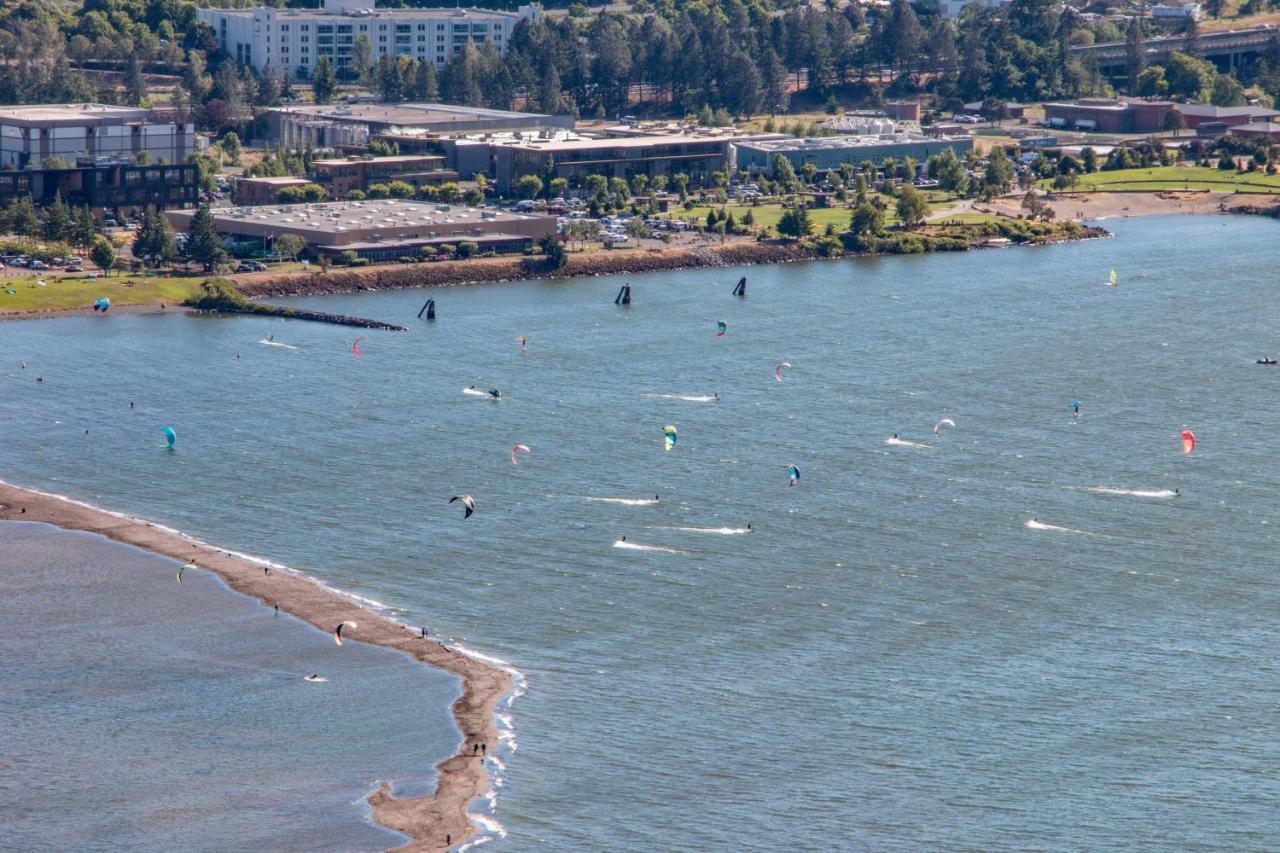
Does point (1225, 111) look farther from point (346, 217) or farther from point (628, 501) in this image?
point (628, 501)

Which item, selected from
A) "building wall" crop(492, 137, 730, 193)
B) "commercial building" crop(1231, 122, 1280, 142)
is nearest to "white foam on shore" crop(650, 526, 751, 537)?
"building wall" crop(492, 137, 730, 193)

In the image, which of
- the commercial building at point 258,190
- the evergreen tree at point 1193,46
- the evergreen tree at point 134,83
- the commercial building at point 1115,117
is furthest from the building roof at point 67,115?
the evergreen tree at point 1193,46

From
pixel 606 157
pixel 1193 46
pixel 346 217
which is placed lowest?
pixel 346 217

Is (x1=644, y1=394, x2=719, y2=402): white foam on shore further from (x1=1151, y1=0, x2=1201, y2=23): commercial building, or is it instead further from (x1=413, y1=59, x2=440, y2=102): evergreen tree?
(x1=1151, y1=0, x2=1201, y2=23): commercial building

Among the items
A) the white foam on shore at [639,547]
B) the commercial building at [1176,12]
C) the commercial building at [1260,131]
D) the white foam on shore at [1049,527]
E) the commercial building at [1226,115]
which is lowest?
the white foam on shore at [639,547]

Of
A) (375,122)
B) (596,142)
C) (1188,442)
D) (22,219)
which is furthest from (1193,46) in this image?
(1188,442)

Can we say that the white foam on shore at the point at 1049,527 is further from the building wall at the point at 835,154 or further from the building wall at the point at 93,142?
the building wall at the point at 93,142

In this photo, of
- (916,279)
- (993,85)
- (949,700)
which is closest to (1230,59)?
(993,85)
